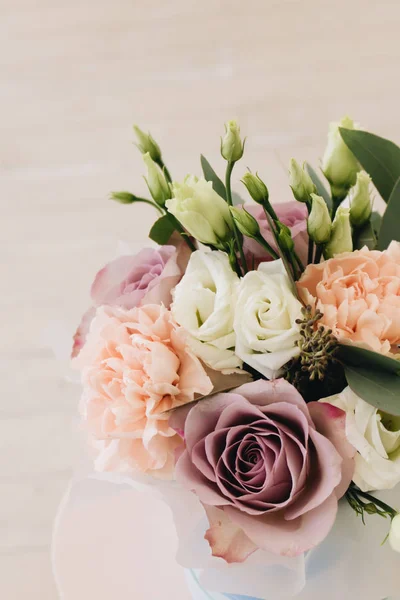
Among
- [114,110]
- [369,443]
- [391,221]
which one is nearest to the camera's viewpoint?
[369,443]

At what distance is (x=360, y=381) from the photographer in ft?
1.41

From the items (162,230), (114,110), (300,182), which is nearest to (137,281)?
(162,230)

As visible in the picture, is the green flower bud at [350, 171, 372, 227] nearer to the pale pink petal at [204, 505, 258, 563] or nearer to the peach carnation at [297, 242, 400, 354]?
the peach carnation at [297, 242, 400, 354]

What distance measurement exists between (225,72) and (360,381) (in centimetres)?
107

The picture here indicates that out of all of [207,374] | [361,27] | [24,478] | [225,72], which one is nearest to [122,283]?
[207,374]

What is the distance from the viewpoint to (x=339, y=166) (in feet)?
1.69

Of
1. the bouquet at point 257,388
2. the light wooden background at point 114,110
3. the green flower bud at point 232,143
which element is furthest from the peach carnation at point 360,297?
the light wooden background at point 114,110

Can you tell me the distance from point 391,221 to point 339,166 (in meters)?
0.06

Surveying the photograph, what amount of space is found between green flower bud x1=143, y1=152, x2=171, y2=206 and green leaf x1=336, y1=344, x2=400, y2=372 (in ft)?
0.56

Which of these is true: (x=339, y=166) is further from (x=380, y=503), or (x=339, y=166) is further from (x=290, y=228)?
(x=380, y=503)

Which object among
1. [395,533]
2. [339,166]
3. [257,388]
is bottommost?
[395,533]

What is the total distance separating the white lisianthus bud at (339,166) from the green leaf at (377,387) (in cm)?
15

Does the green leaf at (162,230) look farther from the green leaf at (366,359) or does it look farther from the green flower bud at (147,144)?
the green leaf at (366,359)

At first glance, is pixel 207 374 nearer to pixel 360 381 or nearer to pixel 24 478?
pixel 360 381
